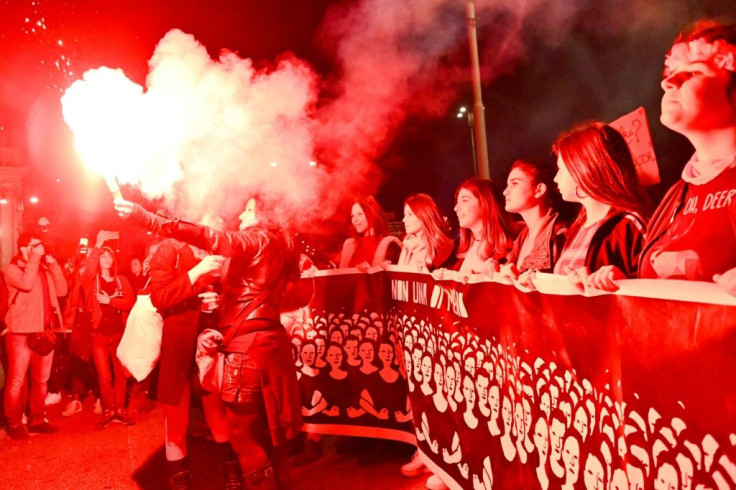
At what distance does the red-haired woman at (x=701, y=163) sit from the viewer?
1875 millimetres

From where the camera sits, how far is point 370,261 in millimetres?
5129

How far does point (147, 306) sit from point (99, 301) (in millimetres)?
3033

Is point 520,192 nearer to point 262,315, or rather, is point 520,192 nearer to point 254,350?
point 262,315

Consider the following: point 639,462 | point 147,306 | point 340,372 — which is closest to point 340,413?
point 340,372

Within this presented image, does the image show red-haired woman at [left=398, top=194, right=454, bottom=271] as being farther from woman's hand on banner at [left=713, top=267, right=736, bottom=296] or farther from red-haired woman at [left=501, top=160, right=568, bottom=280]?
woman's hand on banner at [left=713, top=267, right=736, bottom=296]

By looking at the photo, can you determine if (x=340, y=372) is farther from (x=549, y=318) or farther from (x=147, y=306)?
(x=549, y=318)

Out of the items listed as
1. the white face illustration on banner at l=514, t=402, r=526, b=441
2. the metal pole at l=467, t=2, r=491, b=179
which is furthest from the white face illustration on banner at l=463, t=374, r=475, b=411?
the metal pole at l=467, t=2, r=491, b=179

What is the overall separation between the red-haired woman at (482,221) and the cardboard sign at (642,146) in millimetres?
974

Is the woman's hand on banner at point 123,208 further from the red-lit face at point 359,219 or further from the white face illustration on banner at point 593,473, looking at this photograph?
the white face illustration on banner at point 593,473

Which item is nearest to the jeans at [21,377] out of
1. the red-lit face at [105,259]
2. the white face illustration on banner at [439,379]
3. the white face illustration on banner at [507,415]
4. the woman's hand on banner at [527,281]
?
the red-lit face at [105,259]

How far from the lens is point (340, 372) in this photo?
Answer: 14.9 ft

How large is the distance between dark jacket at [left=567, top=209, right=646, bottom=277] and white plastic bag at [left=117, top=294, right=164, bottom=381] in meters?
3.16

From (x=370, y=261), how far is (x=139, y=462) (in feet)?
9.71

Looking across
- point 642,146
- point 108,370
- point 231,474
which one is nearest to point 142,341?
point 231,474
